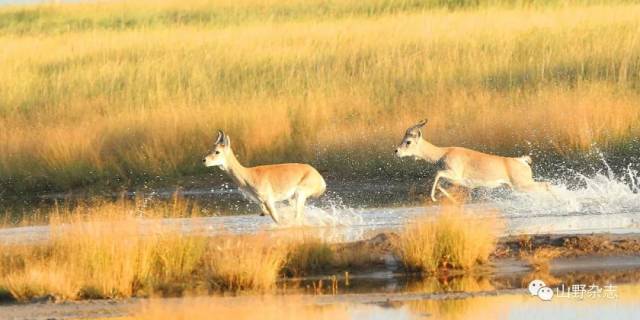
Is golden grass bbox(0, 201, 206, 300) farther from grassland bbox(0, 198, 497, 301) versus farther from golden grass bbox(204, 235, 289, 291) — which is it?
golden grass bbox(204, 235, 289, 291)

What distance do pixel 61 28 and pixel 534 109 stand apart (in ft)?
57.9

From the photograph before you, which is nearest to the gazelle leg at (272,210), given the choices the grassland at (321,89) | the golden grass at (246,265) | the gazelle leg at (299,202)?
the gazelle leg at (299,202)

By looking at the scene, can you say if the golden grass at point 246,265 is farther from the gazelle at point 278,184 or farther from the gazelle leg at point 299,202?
the gazelle leg at point 299,202

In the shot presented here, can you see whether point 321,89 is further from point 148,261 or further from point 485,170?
Result: point 148,261

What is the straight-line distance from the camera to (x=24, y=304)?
11188 millimetres

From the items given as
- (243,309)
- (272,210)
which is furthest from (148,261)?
(272,210)

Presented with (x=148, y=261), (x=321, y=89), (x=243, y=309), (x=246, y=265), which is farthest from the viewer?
(x=321, y=89)

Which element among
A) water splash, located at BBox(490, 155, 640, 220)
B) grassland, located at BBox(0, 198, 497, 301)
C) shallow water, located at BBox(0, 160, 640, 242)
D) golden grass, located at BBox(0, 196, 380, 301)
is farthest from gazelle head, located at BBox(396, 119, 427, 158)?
golden grass, located at BBox(0, 196, 380, 301)

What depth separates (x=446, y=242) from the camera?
11.9 metres

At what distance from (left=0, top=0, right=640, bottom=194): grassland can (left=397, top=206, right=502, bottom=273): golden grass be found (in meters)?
8.05

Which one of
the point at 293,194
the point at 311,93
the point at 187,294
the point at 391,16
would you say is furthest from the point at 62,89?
the point at 187,294

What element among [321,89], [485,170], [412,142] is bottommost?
[485,170]

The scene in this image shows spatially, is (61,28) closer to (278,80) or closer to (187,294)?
(278,80)

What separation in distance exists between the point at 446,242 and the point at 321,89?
12765mm
